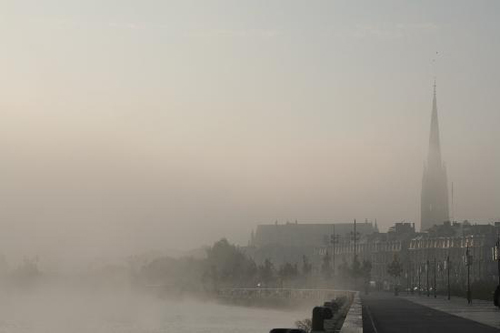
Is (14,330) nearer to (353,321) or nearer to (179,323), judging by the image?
(179,323)

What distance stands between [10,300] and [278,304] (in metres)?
53.7

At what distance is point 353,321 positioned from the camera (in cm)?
3334

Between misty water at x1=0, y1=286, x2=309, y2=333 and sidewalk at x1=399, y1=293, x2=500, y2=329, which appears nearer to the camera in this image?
sidewalk at x1=399, y1=293, x2=500, y2=329

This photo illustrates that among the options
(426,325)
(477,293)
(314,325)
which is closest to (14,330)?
(477,293)

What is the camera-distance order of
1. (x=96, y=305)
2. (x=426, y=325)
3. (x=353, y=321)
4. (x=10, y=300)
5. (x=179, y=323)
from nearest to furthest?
(x=353, y=321), (x=426, y=325), (x=179, y=323), (x=96, y=305), (x=10, y=300)

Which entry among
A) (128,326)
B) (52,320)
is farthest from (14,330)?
(52,320)

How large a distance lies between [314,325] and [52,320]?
98026 mm

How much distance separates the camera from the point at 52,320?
381 feet

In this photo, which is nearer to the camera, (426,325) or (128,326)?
(426,325)

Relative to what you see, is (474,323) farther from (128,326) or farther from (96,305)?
(96,305)

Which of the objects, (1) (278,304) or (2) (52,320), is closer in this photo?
A: (2) (52,320)

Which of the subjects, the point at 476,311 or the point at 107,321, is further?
the point at 107,321

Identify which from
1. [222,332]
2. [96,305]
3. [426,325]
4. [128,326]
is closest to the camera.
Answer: [426,325]

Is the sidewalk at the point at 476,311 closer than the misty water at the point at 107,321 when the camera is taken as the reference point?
Yes
